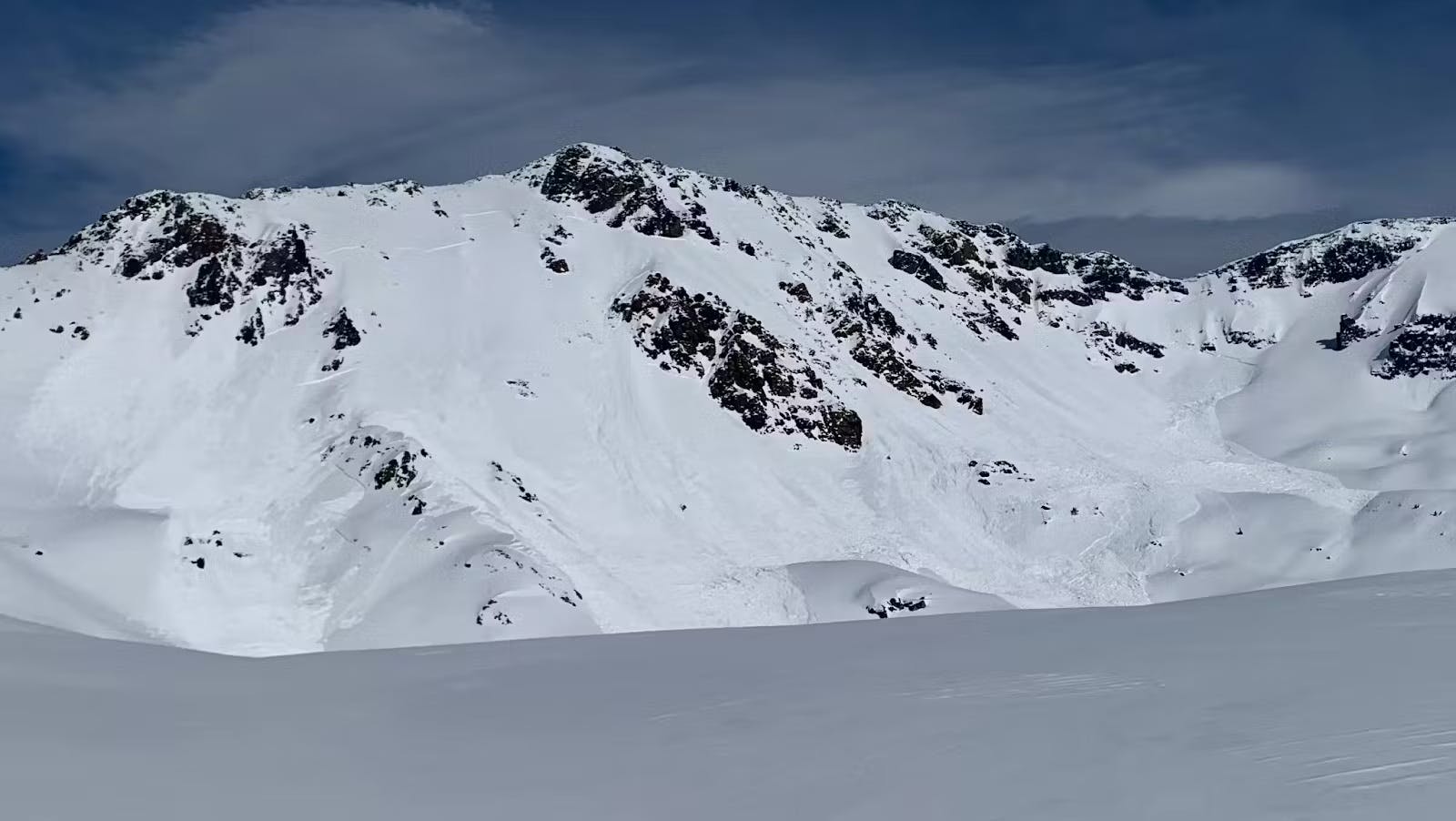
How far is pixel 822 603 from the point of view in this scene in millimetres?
57312

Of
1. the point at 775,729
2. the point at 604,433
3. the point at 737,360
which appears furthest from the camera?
the point at 737,360

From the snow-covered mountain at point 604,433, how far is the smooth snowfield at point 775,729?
3463 centimetres

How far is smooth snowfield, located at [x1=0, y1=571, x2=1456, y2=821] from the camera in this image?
7.79 metres

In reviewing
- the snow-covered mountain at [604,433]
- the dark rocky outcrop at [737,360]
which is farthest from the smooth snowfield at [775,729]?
the dark rocky outcrop at [737,360]

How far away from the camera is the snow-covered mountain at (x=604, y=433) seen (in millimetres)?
53062

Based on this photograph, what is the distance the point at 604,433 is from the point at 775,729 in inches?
2366

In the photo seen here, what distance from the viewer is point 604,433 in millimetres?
69438

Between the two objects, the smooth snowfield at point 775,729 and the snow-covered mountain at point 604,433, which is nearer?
the smooth snowfield at point 775,729

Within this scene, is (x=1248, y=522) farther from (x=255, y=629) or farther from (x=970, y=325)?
(x=255, y=629)

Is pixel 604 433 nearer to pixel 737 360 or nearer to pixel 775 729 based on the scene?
pixel 737 360

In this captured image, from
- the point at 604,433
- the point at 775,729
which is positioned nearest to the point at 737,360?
the point at 604,433

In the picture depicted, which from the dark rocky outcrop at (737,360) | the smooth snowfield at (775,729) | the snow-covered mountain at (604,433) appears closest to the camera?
the smooth snowfield at (775,729)

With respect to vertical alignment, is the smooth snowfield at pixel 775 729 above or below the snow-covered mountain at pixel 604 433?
above

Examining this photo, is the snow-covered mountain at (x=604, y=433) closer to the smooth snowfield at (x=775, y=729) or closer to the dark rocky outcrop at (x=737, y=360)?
the dark rocky outcrop at (x=737, y=360)
